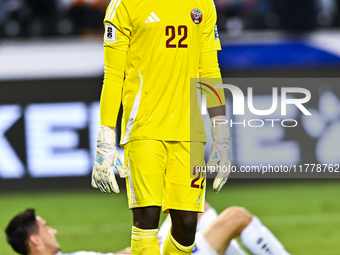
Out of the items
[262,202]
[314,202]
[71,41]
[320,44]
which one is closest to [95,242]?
[262,202]

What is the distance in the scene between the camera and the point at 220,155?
10.9 feet

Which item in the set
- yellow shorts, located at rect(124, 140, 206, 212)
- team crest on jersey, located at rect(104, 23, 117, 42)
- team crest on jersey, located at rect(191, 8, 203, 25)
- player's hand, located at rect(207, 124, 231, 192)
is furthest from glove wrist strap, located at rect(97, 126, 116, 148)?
team crest on jersey, located at rect(191, 8, 203, 25)

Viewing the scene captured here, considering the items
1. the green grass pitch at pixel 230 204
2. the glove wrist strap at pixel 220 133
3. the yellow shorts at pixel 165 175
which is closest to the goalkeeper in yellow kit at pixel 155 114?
the yellow shorts at pixel 165 175

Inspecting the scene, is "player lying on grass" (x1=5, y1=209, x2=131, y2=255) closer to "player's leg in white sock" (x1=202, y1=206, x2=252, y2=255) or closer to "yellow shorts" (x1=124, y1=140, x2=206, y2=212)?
"player's leg in white sock" (x1=202, y1=206, x2=252, y2=255)

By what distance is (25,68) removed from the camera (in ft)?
25.5

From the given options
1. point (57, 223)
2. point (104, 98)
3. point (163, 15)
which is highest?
point (163, 15)

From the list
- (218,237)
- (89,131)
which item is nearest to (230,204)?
(89,131)

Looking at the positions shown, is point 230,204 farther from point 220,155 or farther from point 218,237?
point 220,155

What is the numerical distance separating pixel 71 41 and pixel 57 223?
3.23 metres

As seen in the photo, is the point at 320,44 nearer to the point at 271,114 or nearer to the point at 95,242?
the point at 271,114

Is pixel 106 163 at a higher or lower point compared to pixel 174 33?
lower

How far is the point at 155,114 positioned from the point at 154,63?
29 centimetres

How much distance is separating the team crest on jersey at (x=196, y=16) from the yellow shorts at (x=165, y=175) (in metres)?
0.70

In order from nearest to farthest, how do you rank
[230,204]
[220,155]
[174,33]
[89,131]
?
[174,33] → [220,155] → [230,204] → [89,131]
